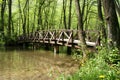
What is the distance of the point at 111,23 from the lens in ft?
22.2

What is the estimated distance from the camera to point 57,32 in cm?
2053

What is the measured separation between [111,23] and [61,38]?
1241 centimetres

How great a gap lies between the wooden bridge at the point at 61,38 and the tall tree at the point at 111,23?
5.53m

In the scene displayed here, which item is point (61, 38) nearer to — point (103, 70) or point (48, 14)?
point (103, 70)

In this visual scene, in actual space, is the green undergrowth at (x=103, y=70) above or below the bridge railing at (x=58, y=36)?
below

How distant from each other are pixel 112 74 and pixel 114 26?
82.3 inches

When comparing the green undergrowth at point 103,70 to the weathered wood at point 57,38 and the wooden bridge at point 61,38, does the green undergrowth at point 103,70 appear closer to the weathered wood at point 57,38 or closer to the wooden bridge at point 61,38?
the wooden bridge at point 61,38

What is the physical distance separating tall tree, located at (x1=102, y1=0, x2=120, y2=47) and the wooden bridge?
5.53m

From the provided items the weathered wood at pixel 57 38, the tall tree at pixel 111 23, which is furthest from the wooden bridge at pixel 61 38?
the tall tree at pixel 111 23

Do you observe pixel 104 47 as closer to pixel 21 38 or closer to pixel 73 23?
pixel 21 38

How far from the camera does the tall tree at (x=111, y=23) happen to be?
6.66 m

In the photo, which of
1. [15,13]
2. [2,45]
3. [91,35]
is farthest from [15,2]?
[91,35]

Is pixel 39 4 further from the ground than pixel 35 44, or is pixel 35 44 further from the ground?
pixel 39 4

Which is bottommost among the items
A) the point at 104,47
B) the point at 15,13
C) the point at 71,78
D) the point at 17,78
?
the point at 17,78
